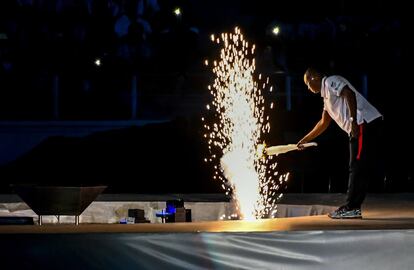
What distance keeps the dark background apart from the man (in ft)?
19.5

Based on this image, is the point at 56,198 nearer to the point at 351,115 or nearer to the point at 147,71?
the point at 351,115

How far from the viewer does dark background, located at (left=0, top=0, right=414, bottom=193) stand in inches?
516

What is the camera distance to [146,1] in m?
14.3

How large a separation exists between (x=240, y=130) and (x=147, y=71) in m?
2.89

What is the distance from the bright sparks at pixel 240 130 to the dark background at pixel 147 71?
8.2 inches

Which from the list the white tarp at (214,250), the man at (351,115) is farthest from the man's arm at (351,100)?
the white tarp at (214,250)

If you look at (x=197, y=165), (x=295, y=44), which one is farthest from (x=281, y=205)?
(x=295, y=44)

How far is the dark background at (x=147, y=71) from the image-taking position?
1312cm

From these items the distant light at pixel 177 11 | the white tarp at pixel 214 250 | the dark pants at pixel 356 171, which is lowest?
the white tarp at pixel 214 250

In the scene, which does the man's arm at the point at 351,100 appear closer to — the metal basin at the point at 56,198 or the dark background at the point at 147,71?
the metal basin at the point at 56,198

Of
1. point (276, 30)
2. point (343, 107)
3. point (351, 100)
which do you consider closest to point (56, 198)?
point (343, 107)

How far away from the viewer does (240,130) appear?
1162 cm

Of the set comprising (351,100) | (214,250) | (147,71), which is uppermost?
(147,71)

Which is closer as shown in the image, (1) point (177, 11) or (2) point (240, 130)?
(2) point (240, 130)
